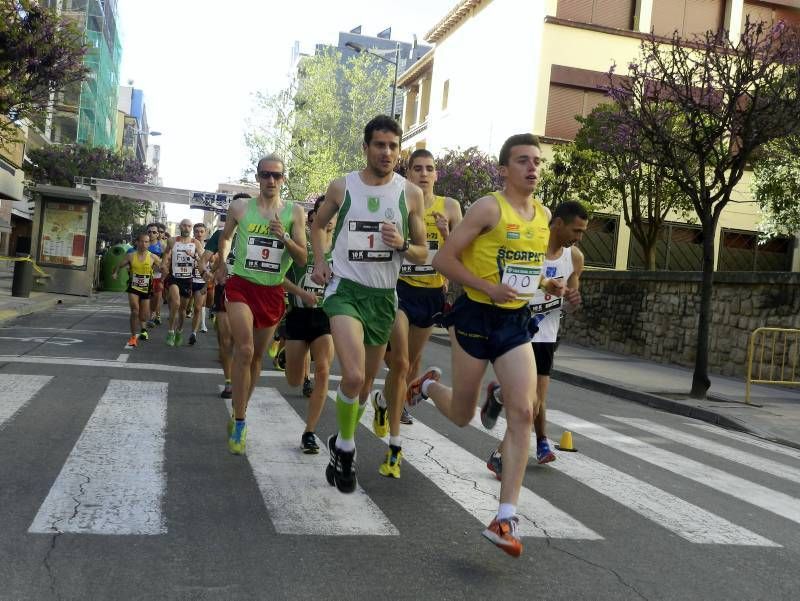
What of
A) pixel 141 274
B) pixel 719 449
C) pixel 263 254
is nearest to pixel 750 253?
pixel 141 274

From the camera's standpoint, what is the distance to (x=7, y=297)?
75.3 ft

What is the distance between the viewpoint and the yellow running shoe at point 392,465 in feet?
19.0

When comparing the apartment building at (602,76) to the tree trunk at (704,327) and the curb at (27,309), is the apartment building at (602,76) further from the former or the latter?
the tree trunk at (704,327)

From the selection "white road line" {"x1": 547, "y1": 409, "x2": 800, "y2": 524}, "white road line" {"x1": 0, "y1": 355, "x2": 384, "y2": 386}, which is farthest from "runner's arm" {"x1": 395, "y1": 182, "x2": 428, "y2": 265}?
"white road line" {"x1": 0, "y1": 355, "x2": 384, "y2": 386}

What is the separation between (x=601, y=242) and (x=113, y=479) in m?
29.8

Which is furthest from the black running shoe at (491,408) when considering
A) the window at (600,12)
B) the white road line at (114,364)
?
the window at (600,12)

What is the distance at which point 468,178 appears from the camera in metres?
28.9

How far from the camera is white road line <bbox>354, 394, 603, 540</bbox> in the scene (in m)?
4.93

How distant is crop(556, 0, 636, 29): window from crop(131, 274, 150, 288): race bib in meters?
23.3

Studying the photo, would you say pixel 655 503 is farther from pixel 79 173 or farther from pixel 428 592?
pixel 79 173

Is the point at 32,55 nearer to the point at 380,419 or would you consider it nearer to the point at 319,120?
the point at 380,419

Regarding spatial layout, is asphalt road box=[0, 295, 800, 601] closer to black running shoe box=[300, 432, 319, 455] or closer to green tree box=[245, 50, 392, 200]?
black running shoe box=[300, 432, 319, 455]

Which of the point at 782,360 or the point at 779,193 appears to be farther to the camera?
the point at 779,193

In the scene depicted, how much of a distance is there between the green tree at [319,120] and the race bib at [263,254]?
45644mm
